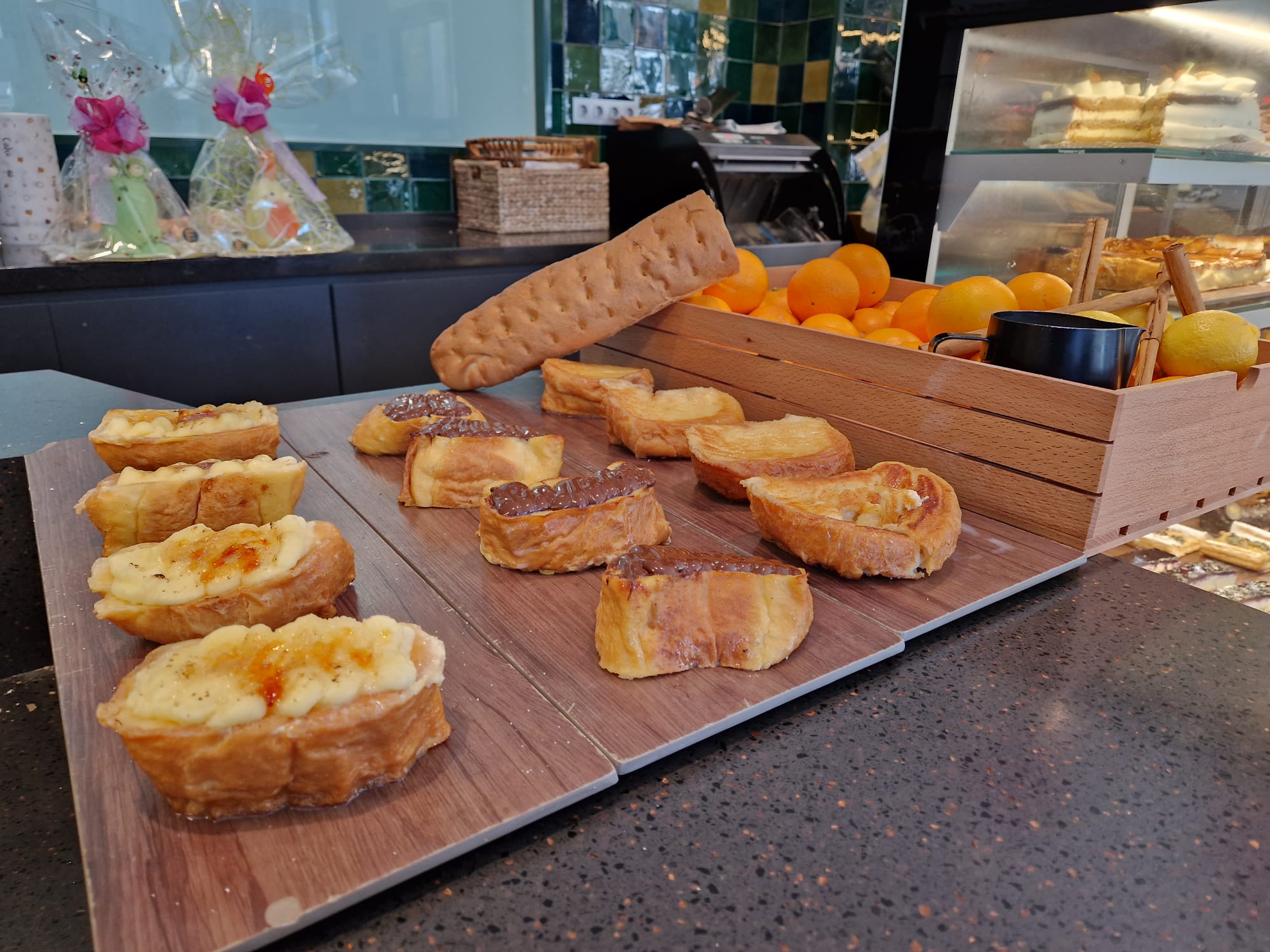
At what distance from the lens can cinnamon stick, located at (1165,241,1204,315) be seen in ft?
4.41

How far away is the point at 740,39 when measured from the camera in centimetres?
456

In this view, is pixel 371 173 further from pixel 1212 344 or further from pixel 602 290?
pixel 1212 344

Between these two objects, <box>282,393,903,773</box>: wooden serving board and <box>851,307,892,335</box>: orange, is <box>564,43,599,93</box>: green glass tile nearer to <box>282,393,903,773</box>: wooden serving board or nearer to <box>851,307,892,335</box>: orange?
<box>851,307,892,335</box>: orange

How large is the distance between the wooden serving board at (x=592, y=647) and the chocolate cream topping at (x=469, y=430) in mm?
122

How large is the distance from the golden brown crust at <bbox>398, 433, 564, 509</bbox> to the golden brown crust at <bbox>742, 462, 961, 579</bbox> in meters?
0.39

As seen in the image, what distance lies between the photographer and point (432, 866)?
65cm

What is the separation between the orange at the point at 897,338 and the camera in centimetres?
155

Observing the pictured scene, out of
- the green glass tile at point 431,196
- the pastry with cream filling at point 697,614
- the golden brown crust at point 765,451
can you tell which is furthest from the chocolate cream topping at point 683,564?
the green glass tile at point 431,196

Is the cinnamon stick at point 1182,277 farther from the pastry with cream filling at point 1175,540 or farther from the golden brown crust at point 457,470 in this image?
the golden brown crust at point 457,470

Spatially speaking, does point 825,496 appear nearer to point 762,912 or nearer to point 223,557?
point 762,912

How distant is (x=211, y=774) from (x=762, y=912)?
44 cm

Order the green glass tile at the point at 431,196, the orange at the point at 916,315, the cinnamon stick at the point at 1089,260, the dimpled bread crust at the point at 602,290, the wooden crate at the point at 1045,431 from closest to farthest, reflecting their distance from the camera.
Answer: the wooden crate at the point at 1045,431 → the cinnamon stick at the point at 1089,260 → the orange at the point at 916,315 → the dimpled bread crust at the point at 602,290 → the green glass tile at the point at 431,196

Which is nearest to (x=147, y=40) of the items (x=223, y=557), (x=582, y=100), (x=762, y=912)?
(x=582, y=100)

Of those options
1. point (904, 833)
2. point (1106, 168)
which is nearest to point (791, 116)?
point (1106, 168)
